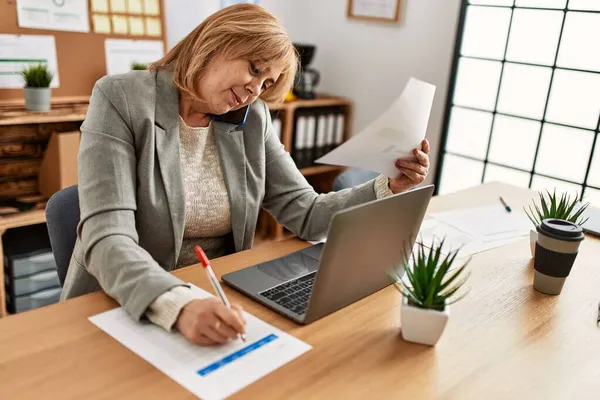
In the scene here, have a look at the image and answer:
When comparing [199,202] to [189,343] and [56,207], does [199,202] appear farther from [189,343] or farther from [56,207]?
[189,343]

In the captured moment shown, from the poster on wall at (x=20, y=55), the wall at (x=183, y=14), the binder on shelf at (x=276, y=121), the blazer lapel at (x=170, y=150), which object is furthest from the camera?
the binder on shelf at (x=276, y=121)

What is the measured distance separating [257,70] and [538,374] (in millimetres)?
858

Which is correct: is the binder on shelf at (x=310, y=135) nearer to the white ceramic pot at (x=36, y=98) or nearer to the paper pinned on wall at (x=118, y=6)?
the paper pinned on wall at (x=118, y=6)

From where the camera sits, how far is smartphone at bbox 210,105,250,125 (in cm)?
146

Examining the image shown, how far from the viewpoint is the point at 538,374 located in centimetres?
94

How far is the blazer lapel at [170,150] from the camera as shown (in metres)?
1.30

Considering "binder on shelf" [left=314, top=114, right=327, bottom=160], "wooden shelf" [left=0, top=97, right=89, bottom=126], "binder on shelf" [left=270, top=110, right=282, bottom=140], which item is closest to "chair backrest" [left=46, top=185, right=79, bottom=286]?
"wooden shelf" [left=0, top=97, right=89, bottom=126]

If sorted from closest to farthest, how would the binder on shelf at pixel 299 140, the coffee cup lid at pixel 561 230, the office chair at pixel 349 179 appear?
the coffee cup lid at pixel 561 230, the office chair at pixel 349 179, the binder on shelf at pixel 299 140

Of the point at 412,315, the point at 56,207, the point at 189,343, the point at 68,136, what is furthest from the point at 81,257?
the point at 68,136

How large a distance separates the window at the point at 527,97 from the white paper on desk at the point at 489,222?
97 cm

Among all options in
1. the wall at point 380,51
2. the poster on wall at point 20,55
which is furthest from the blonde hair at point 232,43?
the wall at point 380,51

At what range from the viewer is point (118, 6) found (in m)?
2.49

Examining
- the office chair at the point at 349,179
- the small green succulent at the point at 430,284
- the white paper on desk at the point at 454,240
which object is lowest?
the white paper on desk at the point at 454,240

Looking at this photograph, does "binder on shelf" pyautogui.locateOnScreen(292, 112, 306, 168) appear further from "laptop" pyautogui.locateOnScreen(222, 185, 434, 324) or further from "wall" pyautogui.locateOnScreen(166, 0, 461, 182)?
"laptop" pyautogui.locateOnScreen(222, 185, 434, 324)
